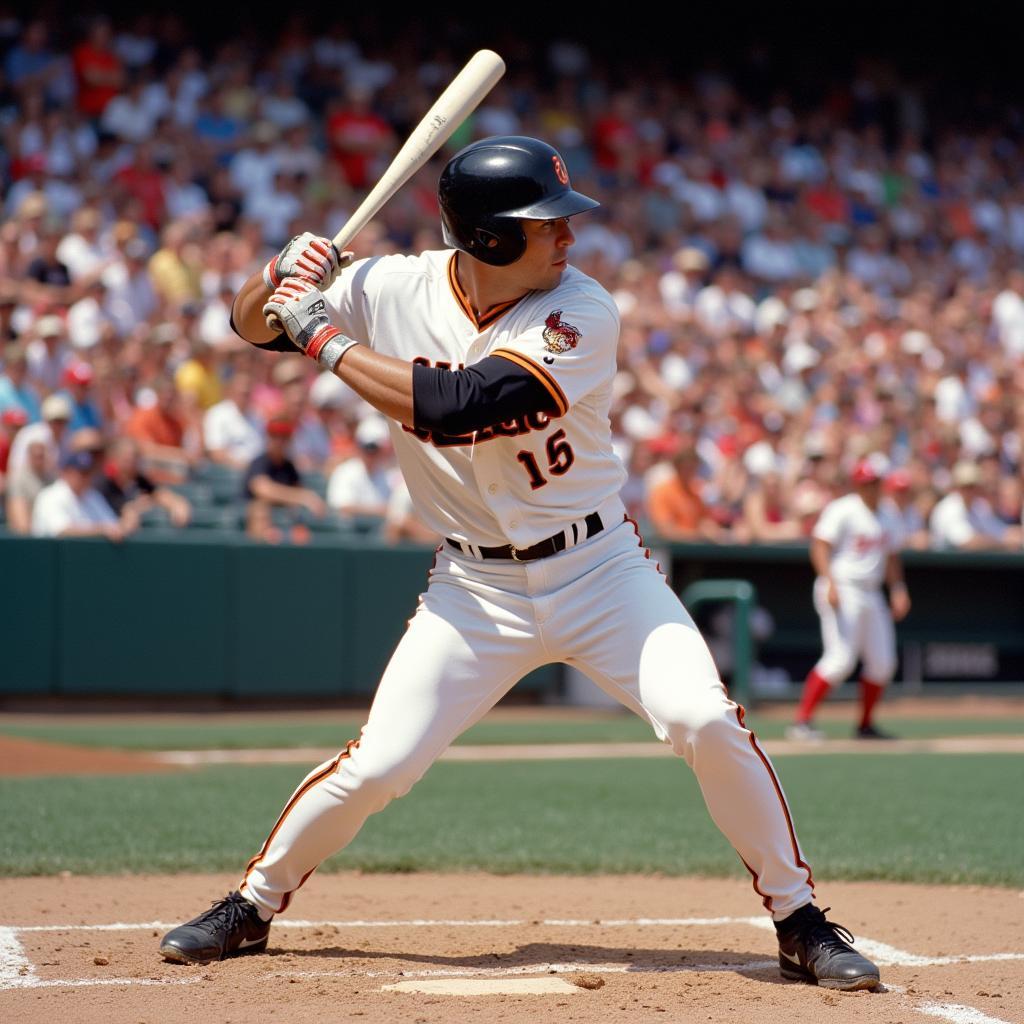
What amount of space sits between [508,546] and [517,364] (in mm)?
495

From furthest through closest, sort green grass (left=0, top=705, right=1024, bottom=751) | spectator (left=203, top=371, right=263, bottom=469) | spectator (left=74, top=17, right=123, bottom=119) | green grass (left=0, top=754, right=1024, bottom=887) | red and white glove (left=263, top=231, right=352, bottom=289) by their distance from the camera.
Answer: spectator (left=74, top=17, right=123, bottom=119), spectator (left=203, top=371, right=263, bottom=469), green grass (left=0, top=705, right=1024, bottom=751), green grass (left=0, top=754, right=1024, bottom=887), red and white glove (left=263, top=231, right=352, bottom=289)

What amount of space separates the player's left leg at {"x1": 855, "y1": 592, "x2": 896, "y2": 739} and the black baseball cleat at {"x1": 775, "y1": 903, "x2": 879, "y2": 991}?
6.66 m

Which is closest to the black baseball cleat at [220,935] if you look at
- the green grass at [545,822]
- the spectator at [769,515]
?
the green grass at [545,822]

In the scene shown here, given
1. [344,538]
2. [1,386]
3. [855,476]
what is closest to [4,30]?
[1,386]

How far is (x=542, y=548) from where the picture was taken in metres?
3.88

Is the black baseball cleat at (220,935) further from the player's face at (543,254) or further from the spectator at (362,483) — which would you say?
the spectator at (362,483)

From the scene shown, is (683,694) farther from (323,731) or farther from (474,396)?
(323,731)

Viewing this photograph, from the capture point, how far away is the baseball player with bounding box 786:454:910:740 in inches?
410

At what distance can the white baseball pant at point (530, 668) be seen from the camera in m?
3.76

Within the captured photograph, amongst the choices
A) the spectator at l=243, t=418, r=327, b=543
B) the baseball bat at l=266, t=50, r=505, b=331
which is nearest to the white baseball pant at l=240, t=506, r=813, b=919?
the baseball bat at l=266, t=50, r=505, b=331

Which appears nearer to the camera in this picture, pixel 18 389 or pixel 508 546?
pixel 508 546

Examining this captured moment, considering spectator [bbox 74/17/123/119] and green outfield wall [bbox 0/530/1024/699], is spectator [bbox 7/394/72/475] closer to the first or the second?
green outfield wall [bbox 0/530/1024/699]

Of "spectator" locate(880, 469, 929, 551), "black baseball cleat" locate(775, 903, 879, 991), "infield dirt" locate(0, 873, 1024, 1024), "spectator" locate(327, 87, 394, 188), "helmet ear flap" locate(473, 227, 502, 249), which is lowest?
"infield dirt" locate(0, 873, 1024, 1024)

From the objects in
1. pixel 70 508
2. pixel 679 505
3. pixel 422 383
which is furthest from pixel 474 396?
pixel 679 505
